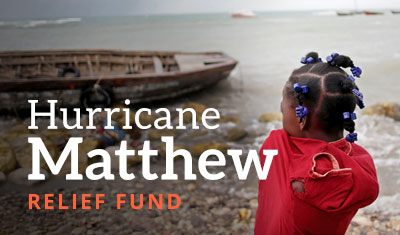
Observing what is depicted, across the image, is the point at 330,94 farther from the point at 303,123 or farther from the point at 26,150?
the point at 26,150

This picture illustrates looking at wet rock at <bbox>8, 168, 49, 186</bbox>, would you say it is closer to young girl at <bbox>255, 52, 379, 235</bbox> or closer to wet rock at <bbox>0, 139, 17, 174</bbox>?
wet rock at <bbox>0, 139, 17, 174</bbox>

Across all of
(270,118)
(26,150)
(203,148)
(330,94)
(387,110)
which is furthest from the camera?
(270,118)

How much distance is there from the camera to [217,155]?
4840 mm

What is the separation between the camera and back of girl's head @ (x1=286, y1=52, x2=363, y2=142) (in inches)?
47.4

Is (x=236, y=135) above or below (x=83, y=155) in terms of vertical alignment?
above

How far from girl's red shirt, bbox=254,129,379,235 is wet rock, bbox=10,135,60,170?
3810mm

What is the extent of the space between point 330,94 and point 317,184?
1.16ft

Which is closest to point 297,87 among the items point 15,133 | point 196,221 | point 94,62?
point 196,221

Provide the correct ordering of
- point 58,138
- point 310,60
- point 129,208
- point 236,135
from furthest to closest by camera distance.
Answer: point 236,135, point 58,138, point 129,208, point 310,60

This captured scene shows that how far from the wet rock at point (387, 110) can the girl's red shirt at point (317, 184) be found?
18.8 ft

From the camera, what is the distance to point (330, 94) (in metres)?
1.21

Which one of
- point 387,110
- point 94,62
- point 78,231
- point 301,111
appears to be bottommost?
point 78,231

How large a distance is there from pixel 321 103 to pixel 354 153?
262mm

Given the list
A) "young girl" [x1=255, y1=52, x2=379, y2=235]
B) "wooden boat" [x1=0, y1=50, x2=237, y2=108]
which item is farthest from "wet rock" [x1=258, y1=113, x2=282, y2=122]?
"young girl" [x1=255, y1=52, x2=379, y2=235]
